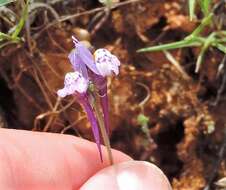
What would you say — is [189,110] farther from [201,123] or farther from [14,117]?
[14,117]

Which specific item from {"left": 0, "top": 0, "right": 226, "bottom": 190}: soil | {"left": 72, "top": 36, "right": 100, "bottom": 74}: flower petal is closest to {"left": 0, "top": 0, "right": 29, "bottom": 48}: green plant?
{"left": 0, "top": 0, "right": 226, "bottom": 190}: soil

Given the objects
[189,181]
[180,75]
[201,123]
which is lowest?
[189,181]

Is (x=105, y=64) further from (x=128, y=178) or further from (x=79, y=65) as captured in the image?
(x=128, y=178)

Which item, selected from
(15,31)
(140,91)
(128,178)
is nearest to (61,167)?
(128,178)

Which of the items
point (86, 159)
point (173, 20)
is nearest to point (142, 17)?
point (173, 20)

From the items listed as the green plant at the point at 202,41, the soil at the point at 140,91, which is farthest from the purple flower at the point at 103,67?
the soil at the point at 140,91

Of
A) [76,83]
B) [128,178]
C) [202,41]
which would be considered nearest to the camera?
[76,83]
